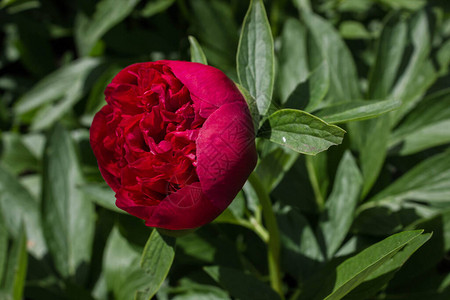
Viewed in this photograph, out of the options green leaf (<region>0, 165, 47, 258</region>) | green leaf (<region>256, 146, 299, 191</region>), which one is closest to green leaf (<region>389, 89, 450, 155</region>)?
green leaf (<region>256, 146, 299, 191</region>)

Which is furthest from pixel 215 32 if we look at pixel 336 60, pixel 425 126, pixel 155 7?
pixel 425 126

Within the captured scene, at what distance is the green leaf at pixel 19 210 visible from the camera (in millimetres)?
1318

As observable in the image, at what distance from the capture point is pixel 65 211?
1.23m

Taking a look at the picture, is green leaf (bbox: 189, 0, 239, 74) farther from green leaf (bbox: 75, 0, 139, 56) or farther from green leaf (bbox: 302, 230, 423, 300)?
green leaf (bbox: 302, 230, 423, 300)

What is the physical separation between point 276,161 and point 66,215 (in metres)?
0.65

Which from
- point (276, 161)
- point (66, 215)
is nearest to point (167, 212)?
point (276, 161)

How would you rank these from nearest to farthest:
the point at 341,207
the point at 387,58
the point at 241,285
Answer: the point at 241,285 < the point at 341,207 < the point at 387,58

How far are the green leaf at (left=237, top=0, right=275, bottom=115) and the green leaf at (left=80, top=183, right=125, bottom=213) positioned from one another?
0.40m

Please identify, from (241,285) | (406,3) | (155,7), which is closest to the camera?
(241,285)

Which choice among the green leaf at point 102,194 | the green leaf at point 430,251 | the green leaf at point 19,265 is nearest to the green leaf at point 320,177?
the green leaf at point 430,251

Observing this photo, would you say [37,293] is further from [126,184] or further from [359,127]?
[359,127]

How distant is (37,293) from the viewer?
1.18 m

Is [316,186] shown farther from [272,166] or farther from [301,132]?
[301,132]

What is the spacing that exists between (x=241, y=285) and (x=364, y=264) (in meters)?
0.26
